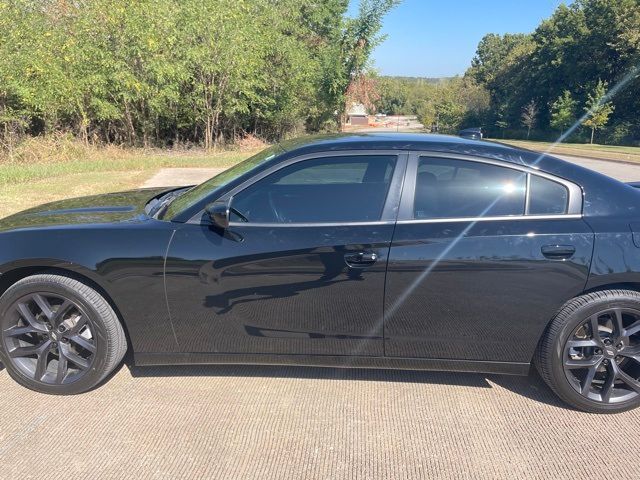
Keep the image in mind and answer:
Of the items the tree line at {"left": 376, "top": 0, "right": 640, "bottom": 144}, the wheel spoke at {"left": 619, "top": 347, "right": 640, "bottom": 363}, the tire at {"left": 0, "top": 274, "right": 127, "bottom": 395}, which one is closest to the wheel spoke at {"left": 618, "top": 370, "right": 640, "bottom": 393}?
the wheel spoke at {"left": 619, "top": 347, "right": 640, "bottom": 363}

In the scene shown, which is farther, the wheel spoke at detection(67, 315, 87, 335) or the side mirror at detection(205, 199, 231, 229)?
the wheel spoke at detection(67, 315, 87, 335)

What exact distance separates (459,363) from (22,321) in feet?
8.60

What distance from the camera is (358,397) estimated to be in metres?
2.84

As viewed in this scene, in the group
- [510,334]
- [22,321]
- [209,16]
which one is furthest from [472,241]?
[209,16]

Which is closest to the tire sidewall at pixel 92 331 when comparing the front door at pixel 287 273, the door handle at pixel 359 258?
the front door at pixel 287 273

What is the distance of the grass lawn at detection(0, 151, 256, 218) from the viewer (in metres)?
8.90

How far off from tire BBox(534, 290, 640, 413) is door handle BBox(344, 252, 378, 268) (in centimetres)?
110

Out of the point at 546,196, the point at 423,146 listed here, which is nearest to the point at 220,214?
the point at 423,146

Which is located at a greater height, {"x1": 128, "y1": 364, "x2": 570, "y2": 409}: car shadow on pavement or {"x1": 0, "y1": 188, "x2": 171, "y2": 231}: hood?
{"x1": 0, "y1": 188, "x2": 171, "y2": 231}: hood

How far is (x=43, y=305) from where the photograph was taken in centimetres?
273

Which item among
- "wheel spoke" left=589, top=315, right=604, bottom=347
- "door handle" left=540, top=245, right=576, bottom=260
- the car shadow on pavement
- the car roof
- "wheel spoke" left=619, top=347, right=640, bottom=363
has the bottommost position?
the car shadow on pavement

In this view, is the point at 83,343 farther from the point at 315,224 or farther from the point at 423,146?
the point at 423,146

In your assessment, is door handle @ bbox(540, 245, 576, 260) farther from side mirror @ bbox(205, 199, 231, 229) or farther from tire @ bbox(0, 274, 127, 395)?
tire @ bbox(0, 274, 127, 395)

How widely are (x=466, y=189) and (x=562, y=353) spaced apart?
1086mm
